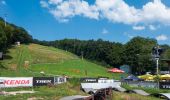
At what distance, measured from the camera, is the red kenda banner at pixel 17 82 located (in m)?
52.4

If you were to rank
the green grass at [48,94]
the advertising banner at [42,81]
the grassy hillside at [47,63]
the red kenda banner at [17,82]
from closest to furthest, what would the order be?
the green grass at [48,94], the red kenda banner at [17,82], the advertising banner at [42,81], the grassy hillside at [47,63]

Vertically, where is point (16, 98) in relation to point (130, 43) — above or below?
below

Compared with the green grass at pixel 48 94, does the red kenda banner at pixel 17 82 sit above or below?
above

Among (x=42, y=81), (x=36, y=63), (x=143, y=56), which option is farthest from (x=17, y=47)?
(x=42, y=81)

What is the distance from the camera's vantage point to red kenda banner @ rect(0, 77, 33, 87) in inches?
2064

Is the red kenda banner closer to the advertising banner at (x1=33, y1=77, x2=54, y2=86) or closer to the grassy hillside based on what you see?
the advertising banner at (x1=33, y1=77, x2=54, y2=86)

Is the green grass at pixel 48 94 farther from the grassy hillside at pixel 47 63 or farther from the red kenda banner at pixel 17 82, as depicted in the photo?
the grassy hillside at pixel 47 63

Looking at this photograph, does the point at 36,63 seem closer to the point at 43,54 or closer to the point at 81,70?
the point at 81,70

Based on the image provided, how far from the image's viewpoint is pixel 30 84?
55.1 metres

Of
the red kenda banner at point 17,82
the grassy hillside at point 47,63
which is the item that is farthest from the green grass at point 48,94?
the grassy hillside at point 47,63

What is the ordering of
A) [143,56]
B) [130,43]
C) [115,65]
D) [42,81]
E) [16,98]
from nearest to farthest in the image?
[16,98]
[42,81]
[143,56]
[130,43]
[115,65]

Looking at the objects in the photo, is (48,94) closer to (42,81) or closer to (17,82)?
(17,82)

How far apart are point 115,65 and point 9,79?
146535mm

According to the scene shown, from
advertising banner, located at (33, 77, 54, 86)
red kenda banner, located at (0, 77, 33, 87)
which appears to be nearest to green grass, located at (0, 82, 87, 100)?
red kenda banner, located at (0, 77, 33, 87)
